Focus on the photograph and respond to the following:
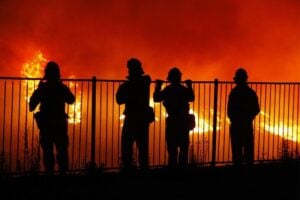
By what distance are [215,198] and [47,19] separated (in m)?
26.0

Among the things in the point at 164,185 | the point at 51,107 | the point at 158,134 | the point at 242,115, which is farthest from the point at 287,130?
the point at 158,134

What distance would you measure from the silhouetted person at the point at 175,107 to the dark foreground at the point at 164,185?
0.67 metres

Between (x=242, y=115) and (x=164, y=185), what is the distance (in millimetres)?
2415

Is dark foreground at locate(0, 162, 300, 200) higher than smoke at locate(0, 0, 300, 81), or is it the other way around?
smoke at locate(0, 0, 300, 81)

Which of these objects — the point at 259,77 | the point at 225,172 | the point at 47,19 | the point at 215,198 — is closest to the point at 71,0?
the point at 47,19

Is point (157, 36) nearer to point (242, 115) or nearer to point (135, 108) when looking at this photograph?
point (242, 115)

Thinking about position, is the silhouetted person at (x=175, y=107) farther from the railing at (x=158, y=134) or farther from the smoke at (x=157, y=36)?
the smoke at (x=157, y=36)

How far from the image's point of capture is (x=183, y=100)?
11484 millimetres

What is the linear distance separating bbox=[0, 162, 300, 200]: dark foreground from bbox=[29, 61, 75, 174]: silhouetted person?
700 mm

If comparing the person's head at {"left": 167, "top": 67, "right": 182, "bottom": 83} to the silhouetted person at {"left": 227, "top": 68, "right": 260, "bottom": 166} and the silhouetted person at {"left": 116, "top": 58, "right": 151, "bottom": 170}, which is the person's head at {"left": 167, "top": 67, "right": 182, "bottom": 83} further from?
the silhouetted person at {"left": 227, "top": 68, "right": 260, "bottom": 166}

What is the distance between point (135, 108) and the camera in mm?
10953

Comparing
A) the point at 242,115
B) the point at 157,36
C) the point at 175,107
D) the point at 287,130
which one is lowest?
the point at 287,130

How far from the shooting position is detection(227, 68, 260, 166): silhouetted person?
38.9 feet

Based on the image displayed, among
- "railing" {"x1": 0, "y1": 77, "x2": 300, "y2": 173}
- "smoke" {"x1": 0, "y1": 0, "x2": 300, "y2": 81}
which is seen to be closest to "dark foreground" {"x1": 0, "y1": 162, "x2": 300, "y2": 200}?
"railing" {"x1": 0, "y1": 77, "x2": 300, "y2": 173}
